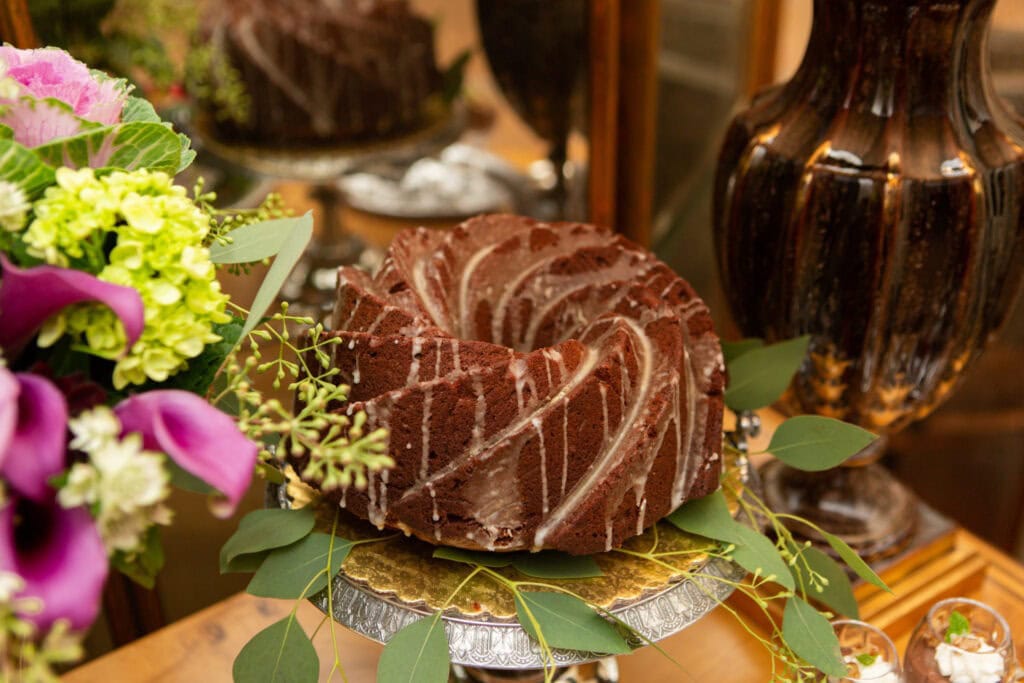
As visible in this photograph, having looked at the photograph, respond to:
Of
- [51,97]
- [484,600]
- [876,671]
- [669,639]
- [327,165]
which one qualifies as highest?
[51,97]

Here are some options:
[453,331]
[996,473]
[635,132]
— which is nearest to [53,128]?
[453,331]

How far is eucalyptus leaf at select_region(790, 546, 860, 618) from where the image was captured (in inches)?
28.7

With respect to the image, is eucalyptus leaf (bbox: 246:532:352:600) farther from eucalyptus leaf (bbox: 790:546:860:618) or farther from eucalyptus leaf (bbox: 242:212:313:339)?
eucalyptus leaf (bbox: 790:546:860:618)

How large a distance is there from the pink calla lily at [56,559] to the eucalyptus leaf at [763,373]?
1.67ft

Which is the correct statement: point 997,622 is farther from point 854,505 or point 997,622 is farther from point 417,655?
point 417,655

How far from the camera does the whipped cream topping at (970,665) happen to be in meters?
0.67

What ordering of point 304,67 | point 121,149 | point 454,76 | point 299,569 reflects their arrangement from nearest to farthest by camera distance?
point 121,149 → point 299,569 → point 304,67 → point 454,76

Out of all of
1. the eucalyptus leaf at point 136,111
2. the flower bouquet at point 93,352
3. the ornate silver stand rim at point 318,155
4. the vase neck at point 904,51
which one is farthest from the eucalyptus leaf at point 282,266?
the ornate silver stand rim at point 318,155

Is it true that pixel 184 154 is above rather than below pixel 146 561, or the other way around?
above

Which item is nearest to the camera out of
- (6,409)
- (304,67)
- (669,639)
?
(6,409)

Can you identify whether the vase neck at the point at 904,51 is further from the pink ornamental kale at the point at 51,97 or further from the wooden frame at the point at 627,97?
the pink ornamental kale at the point at 51,97

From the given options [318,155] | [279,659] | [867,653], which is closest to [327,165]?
[318,155]

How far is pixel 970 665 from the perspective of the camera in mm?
673

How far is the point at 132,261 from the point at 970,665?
62 centimetres
